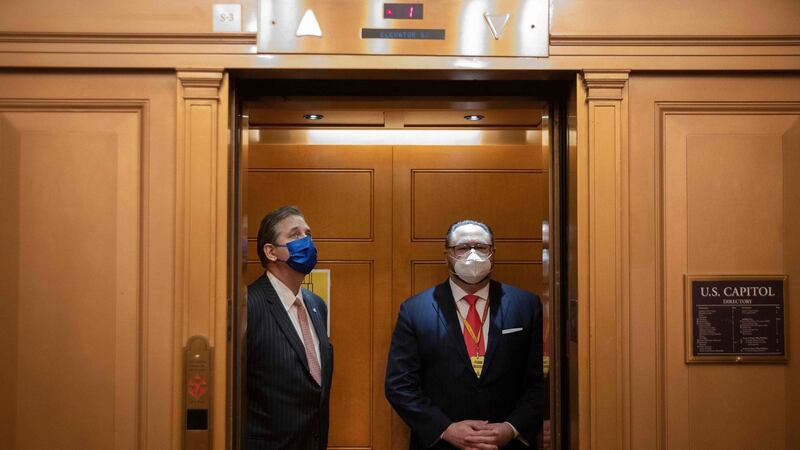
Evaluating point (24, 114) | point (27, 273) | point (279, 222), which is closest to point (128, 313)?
point (27, 273)

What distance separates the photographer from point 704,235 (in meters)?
2.21

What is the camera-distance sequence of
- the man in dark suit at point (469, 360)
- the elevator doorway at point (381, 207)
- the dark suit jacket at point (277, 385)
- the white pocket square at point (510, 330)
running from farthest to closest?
the elevator doorway at point (381, 207), the white pocket square at point (510, 330), the man in dark suit at point (469, 360), the dark suit jacket at point (277, 385)

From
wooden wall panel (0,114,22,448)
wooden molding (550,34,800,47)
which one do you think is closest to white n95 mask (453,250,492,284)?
wooden molding (550,34,800,47)

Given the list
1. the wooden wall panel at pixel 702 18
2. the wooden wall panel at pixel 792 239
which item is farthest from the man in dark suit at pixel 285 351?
the wooden wall panel at pixel 792 239

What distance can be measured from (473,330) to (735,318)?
116 cm

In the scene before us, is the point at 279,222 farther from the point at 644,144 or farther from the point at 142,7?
the point at 644,144

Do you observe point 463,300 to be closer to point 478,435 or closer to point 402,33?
point 478,435

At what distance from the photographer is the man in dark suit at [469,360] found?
114 inches

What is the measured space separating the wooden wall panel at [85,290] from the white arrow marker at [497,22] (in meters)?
1.04

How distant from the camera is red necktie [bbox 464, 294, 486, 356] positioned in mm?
3027

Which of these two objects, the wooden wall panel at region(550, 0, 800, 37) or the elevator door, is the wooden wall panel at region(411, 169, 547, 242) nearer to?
the elevator door

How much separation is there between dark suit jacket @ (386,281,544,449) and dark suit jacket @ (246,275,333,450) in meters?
0.37

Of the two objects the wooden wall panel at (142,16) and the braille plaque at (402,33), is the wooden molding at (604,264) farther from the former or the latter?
the wooden wall panel at (142,16)

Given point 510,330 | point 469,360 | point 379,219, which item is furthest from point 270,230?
point 510,330
